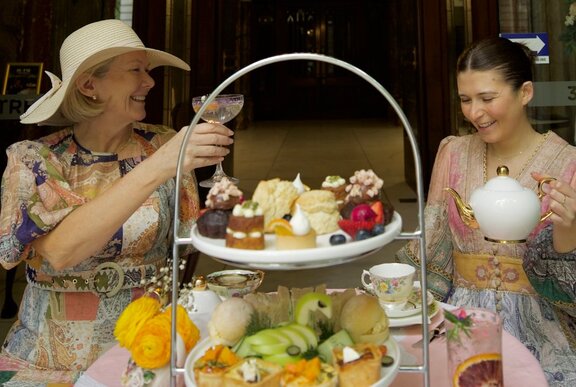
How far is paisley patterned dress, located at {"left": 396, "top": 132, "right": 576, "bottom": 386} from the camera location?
161 cm

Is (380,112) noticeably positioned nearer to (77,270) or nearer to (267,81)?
(267,81)

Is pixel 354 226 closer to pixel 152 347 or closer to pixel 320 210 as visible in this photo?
pixel 320 210

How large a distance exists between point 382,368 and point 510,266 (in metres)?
0.95

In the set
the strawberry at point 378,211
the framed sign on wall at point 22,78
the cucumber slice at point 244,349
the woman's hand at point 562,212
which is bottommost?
the cucumber slice at point 244,349

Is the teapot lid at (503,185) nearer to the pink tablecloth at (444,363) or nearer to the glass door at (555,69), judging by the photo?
the pink tablecloth at (444,363)

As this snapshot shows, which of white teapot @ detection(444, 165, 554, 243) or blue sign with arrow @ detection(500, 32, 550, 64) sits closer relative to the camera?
white teapot @ detection(444, 165, 554, 243)

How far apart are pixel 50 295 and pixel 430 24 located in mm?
4708

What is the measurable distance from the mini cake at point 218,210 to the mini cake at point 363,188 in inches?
7.9

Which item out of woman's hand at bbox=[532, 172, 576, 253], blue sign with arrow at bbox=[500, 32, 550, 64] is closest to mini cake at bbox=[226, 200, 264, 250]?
woman's hand at bbox=[532, 172, 576, 253]

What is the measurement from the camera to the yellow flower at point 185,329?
108 cm

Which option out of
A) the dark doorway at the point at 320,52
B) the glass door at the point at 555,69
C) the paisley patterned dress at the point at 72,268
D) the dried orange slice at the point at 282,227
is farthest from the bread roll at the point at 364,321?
the dark doorway at the point at 320,52

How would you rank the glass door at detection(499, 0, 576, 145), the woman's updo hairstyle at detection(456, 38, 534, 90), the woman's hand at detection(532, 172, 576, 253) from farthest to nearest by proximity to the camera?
the glass door at detection(499, 0, 576, 145)
the woman's updo hairstyle at detection(456, 38, 534, 90)
the woman's hand at detection(532, 172, 576, 253)

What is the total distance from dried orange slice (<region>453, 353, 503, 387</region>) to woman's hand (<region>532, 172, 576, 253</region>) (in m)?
0.47

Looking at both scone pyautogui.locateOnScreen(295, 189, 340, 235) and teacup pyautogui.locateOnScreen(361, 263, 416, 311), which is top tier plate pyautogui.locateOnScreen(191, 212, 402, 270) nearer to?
scone pyautogui.locateOnScreen(295, 189, 340, 235)
